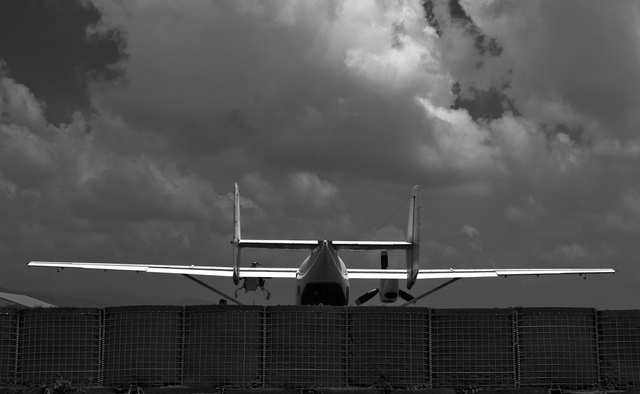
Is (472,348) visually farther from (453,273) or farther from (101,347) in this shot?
(453,273)

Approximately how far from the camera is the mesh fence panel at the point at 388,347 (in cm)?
1423

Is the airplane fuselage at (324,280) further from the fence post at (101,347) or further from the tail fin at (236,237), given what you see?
the fence post at (101,347)

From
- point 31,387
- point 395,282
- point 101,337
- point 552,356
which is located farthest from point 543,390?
point 395,282

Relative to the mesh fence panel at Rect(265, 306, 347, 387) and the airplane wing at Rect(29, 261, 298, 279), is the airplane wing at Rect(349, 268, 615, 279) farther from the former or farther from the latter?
the mesh fence panel at Rect(265, 306, 347, 387)

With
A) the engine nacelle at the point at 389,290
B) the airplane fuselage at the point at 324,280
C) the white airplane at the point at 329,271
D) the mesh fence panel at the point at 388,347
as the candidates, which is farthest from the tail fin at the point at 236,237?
the mesh fence panel at the point at 388,347

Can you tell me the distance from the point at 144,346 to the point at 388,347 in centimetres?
448

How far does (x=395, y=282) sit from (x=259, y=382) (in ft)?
89.2

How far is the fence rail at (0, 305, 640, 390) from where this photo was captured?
1412cm

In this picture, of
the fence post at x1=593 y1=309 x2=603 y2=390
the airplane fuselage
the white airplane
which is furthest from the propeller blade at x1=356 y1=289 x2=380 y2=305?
the fence post at x1=593 y1=309 x2=603 y2=390

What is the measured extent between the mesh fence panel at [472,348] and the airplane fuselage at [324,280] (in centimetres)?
1588

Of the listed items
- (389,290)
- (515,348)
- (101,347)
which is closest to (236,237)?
(389,290)

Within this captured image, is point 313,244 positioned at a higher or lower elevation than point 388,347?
higher

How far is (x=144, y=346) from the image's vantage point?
1420 cm

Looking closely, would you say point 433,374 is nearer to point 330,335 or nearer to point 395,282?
point 330,335
